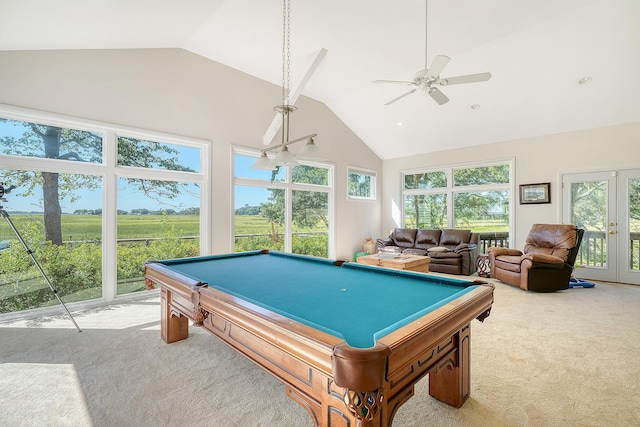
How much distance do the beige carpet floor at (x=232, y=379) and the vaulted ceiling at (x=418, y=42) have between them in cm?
286

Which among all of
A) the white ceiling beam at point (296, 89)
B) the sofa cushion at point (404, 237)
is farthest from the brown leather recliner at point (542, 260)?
the white ceiling beam at point (296, 89)

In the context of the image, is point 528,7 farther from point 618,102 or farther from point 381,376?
point 381,376

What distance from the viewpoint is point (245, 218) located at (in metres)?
5.18

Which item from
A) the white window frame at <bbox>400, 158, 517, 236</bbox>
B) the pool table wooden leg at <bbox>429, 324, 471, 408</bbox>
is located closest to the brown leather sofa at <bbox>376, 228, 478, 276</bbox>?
the white window frame at <bbox>400, 158, 517, 236</bbox>

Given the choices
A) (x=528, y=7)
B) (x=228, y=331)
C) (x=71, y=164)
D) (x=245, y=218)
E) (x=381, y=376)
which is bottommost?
(x=228, y=331)

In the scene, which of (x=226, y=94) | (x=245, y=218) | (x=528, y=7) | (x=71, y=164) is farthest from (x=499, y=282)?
(x=71, y=164)

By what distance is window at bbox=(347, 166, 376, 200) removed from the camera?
7.05 metres

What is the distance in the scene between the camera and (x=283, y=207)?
19.0ft

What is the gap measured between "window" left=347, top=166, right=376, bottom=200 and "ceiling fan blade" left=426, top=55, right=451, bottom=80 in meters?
3.84

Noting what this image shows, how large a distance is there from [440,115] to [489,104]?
847 millimetres

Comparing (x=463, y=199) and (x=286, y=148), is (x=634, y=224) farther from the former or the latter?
(x=286, y=148)

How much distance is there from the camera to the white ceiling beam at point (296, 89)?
441 cm

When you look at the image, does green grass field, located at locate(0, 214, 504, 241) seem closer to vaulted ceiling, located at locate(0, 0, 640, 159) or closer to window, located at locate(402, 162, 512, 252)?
vaulted ceiling, located at locate(0, 0, 640, 159)

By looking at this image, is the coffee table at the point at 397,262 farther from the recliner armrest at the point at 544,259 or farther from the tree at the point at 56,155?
the tree at the point at 56,155
